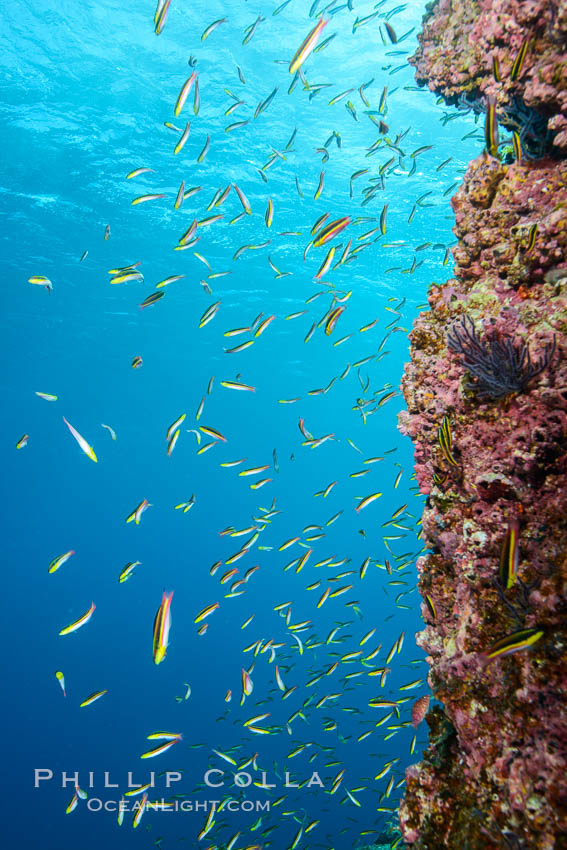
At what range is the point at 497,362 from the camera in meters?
2.66

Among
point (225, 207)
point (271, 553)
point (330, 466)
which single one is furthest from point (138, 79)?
point (330, 466)

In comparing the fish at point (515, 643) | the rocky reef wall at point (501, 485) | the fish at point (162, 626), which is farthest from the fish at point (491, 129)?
the fish at point (162, 626)

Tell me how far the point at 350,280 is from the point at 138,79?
16877 mm

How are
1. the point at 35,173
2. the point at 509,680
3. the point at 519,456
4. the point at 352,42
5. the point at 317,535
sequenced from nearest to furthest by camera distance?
the point at 509,680, the point at 519,456, the point at 317,535, the point at 352,42, the point at 35,173

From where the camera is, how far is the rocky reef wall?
6.89 feet

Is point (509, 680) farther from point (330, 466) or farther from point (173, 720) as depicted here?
point (330, 466)

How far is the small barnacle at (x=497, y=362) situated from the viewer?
8.43ft

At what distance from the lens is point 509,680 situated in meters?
2.30

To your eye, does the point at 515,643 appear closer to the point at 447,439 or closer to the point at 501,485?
the point at 501,485

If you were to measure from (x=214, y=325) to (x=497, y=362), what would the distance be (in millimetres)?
37220

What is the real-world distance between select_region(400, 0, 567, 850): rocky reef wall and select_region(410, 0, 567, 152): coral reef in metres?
0.02

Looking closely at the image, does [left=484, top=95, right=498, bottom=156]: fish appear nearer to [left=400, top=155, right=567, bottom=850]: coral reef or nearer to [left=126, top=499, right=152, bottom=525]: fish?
[left=400, top=155, right=567, bottom=850]: coral reef

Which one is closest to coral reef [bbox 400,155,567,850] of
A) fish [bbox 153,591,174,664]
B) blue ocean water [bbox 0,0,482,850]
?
fish [bbox 153,591,174,664]

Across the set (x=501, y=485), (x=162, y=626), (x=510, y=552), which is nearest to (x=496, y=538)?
(x=501, y=485)
